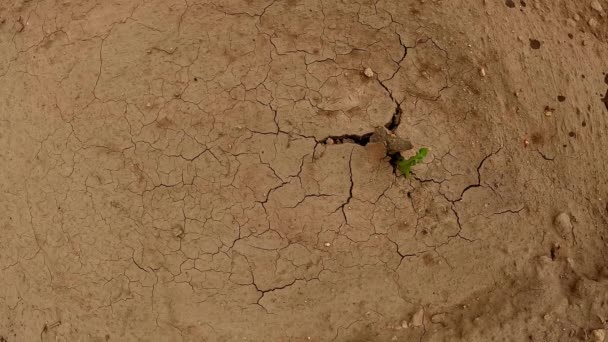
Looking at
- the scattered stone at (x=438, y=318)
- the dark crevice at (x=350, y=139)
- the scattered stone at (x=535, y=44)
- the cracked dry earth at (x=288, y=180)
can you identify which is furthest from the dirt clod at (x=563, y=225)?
the dark crevice at (x=350, y=139)

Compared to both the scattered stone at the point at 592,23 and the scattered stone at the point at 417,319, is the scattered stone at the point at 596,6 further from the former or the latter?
the scattered stone at the point at 417,319

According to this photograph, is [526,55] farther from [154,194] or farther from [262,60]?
[154,194]

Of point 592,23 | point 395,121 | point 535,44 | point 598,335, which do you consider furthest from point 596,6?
point 598,335

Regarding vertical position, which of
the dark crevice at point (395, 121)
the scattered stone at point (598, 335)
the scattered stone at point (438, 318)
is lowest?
the scattered stone at point (598, 335)

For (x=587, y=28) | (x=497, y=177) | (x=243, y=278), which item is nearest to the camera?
(x=243, y=278)

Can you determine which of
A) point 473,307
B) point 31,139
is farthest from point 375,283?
point 31,139

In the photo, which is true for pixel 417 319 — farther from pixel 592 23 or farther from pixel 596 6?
pixel 596 6
